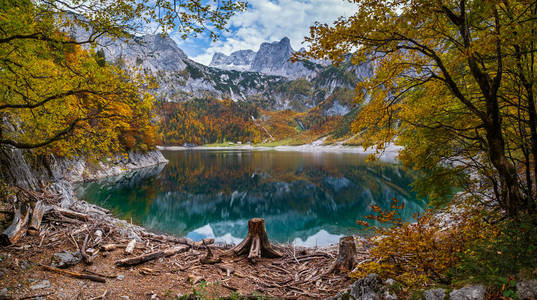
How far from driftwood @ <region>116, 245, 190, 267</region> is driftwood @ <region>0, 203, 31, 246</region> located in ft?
8.70

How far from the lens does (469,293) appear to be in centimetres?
321

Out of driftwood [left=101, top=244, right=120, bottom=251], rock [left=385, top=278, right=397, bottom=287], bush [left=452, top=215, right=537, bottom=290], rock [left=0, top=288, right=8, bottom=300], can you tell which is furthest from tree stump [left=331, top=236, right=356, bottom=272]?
rock [left=0, top=288, right=8, bottom=300]

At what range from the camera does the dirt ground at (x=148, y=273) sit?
5.18 meters

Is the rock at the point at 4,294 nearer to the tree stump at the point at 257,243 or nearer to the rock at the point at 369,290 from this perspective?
the tree stump at the point at 257,243

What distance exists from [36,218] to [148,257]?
12.3 feet

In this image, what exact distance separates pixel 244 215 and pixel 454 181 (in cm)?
2059

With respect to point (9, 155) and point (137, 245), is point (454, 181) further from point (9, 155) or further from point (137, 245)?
point (9, 155)

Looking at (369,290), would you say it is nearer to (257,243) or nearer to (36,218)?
(257,243)

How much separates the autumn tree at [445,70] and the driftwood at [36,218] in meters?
9.30

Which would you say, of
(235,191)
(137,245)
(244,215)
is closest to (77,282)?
(137,245)

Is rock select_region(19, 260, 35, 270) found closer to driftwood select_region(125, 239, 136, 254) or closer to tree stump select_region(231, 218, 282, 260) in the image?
driftwood select_region(125, 239, 136, 254)

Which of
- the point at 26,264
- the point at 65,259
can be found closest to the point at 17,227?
the point at 26,264

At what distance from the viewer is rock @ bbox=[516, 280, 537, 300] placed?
108 inches

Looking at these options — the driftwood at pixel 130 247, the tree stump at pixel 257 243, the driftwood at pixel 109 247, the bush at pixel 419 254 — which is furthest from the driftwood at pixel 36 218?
the bush at pixel 419 254
